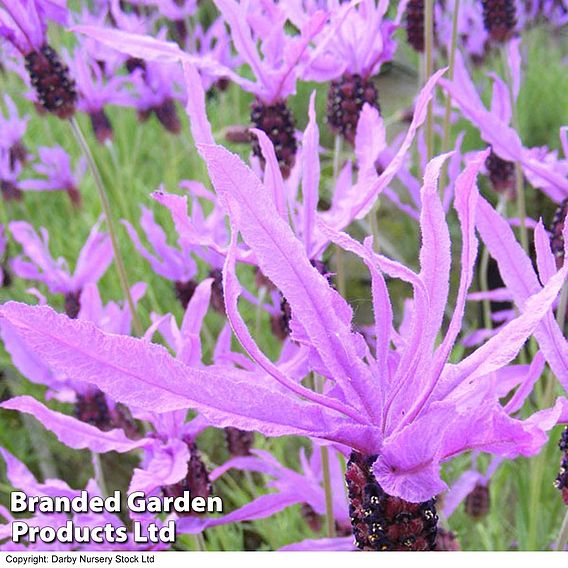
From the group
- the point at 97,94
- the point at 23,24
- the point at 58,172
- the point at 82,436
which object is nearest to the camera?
the point at 82,436

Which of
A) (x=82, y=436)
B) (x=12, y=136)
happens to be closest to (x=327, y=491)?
(x=82, y=436)

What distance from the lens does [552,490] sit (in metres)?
0.74

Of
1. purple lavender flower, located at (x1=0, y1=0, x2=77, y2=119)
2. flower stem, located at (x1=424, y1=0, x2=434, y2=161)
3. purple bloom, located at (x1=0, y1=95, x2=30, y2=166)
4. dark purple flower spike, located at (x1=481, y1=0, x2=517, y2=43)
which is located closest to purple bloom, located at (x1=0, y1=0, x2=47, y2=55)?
purple lavender flower, located at (x1=0, y1=0, x2=77, y2=119)

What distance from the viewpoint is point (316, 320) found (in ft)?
1.05

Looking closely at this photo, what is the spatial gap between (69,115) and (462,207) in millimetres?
417

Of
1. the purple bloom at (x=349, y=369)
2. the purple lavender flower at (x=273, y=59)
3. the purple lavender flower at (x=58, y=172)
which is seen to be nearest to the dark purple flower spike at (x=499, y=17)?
the purple lavender flower at (x=273, y=59)

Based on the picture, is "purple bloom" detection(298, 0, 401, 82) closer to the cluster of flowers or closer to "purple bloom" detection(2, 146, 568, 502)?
the cluster of flowers

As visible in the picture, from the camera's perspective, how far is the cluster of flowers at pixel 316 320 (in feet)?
0.97

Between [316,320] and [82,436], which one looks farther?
[82,436]

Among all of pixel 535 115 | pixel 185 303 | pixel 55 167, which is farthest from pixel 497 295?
pixel 535 115

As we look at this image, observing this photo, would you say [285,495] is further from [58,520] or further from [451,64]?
[451,64]

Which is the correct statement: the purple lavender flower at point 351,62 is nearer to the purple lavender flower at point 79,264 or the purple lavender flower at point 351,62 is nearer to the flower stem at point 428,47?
the flower stem at point 428,47

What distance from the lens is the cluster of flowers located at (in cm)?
30

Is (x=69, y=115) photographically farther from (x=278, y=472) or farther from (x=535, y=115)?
(x=535, y=115)
